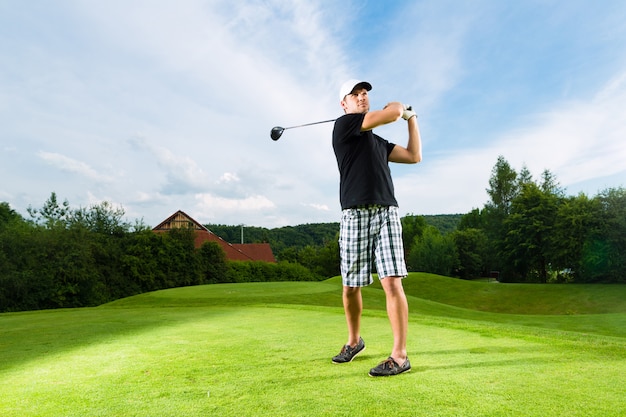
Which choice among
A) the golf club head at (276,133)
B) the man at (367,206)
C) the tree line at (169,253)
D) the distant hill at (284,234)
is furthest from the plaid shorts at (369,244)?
the distant hill at (284,234)

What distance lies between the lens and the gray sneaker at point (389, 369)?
283 cm

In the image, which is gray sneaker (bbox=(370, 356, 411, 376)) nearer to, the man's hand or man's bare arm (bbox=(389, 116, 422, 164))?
man's bare arm (bbox=(389, 116, 422, 164))

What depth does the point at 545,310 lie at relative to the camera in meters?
25.1

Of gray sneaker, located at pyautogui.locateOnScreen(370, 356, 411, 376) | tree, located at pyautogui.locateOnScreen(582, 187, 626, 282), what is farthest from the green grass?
tree, located at pyautogui.locateOnScreen(582, 187, 626, 282)

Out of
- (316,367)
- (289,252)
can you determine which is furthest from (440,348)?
(289,252)

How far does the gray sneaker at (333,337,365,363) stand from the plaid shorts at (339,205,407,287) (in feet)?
1.55

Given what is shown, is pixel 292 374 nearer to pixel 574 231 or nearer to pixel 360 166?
pixel 360 166

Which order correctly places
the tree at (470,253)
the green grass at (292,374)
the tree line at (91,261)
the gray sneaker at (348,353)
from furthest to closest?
1. the tree at (470,253)
2. the tree line at (91,261)
3. the gray sneaker at (348,353)
4. the green grass at (292,374)

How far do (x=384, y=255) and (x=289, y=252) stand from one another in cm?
5204

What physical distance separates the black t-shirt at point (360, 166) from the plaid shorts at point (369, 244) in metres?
0.09

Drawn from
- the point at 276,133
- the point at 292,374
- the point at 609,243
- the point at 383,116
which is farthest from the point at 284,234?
the point at 292,374

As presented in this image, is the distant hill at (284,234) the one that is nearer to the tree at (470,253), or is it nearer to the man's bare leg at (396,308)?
the tree at (470,253)

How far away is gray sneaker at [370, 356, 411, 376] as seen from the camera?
283cm

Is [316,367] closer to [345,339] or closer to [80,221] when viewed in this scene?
[345,339]
